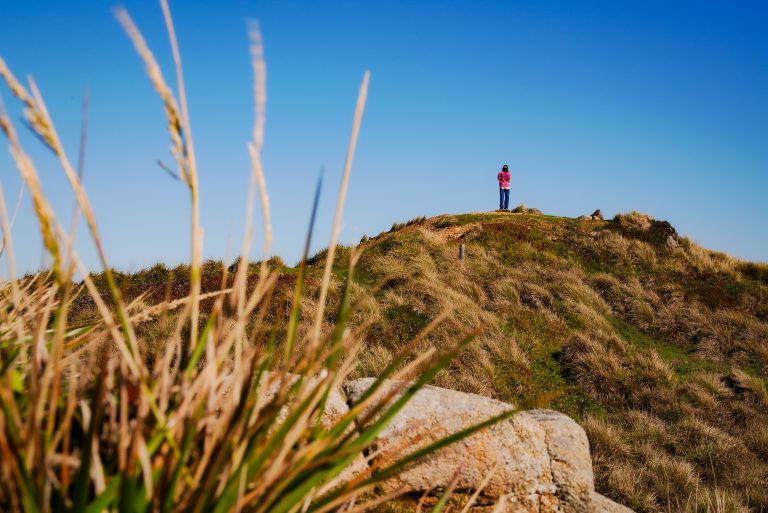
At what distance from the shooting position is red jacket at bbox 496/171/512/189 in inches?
1026

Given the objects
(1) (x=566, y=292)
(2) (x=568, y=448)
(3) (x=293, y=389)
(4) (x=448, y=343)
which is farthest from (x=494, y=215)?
(3) (x=293, y=389)

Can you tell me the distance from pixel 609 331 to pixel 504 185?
1495cm

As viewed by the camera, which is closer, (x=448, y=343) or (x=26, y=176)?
(x=26, y=176)

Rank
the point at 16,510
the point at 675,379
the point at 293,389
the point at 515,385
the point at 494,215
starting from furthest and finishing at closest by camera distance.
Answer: the point at 494,215
the point at 675,379
the point at 515,385
the point at 293,389
the point at 16,510

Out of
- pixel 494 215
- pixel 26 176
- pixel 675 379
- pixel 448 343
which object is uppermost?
pixel 494 215

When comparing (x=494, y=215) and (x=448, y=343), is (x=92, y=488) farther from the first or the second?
(x=494, y=215)

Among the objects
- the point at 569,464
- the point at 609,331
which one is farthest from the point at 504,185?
the point at 569,464

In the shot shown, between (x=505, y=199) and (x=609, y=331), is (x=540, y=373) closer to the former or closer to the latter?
(x=609, y=331)

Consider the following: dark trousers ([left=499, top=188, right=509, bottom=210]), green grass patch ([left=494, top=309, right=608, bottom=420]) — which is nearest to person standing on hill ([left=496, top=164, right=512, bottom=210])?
dark trousers ([left=499, top=188, right=509, bottom=210])

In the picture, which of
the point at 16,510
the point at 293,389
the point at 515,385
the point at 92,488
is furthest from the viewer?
the point at 515,385

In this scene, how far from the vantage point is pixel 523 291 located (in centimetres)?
1430

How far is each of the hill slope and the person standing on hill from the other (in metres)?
5.49

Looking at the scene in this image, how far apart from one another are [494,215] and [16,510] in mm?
22995

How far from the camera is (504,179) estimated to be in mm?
26156
